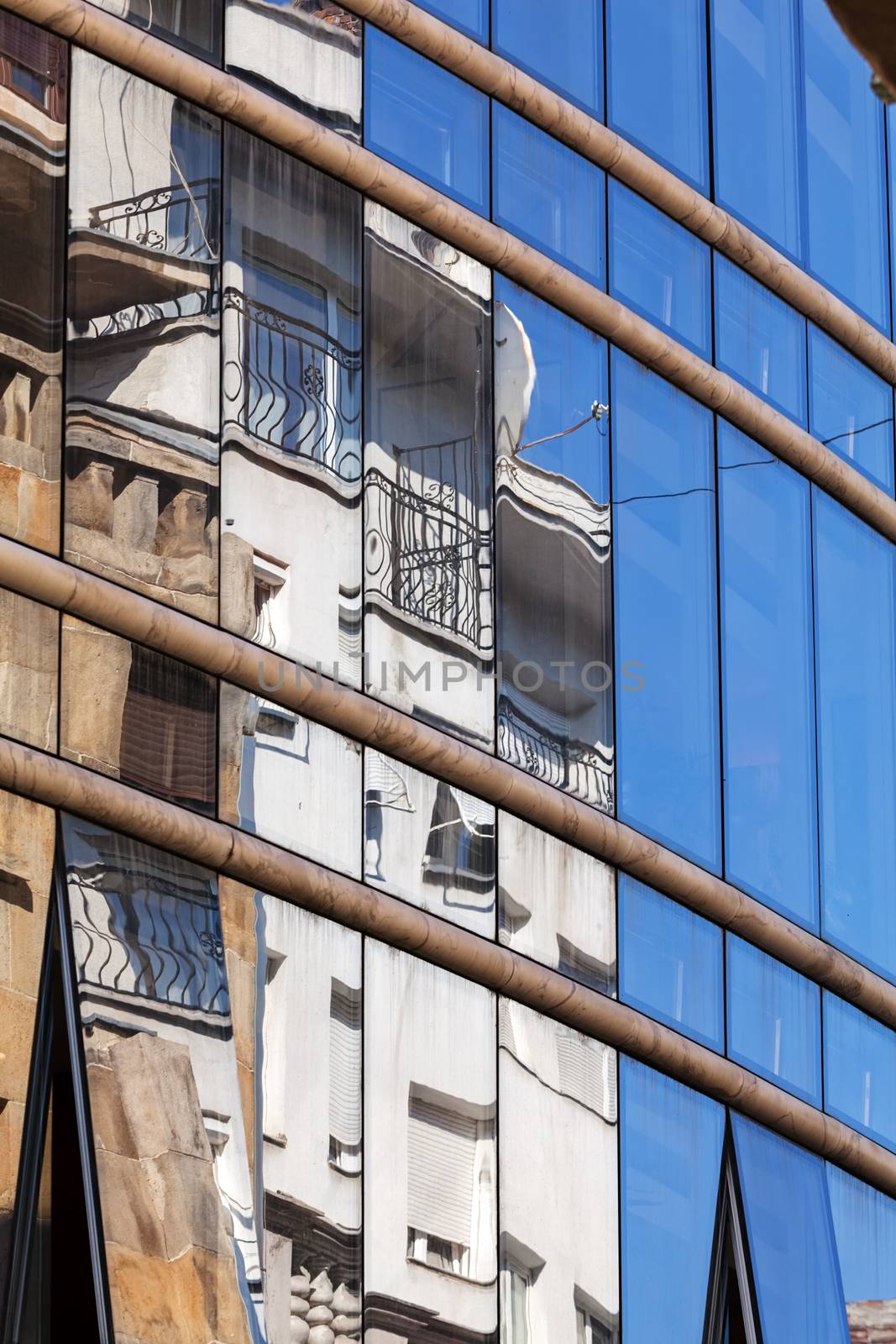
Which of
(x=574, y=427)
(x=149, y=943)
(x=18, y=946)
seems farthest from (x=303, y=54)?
(x=18, y=946)

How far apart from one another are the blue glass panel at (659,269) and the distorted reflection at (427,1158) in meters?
6.53

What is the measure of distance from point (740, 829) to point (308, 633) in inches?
205

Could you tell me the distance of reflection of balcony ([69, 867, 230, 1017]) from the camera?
523 inches

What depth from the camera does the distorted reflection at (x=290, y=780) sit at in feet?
47.2

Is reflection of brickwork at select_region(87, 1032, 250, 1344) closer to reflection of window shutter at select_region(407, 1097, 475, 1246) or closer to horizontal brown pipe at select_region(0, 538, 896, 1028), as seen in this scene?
reflection of window shutter at select_region(407, 1097, 475, 1246)

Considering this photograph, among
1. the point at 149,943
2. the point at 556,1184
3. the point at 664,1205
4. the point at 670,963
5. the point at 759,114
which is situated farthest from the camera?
the point at 759,114

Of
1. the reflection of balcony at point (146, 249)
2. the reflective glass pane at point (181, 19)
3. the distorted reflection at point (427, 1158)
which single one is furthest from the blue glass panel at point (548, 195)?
the distorted reflection at point (427, 1158)

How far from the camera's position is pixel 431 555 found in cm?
1612

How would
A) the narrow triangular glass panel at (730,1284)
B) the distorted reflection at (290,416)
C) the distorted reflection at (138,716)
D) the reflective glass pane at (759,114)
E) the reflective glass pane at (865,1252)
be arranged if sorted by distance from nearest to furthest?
the distorted reflection at (138,716) → the distorted reflection at (290,416) → the narrow triangular glass panel at (730,1284) → the reflective glass pane at (865,1252) → the reflective glass pane at (759,114)

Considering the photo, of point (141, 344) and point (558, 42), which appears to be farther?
Answer: point (558, 42)

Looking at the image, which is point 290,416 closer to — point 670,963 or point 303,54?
point 303,54

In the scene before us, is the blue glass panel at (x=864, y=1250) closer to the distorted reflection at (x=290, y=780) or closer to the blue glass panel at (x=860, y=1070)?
the blue glass panel at (x=860, y=1070)

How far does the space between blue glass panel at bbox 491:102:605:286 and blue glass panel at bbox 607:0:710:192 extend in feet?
3.00

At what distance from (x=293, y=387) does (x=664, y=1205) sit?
689cm
